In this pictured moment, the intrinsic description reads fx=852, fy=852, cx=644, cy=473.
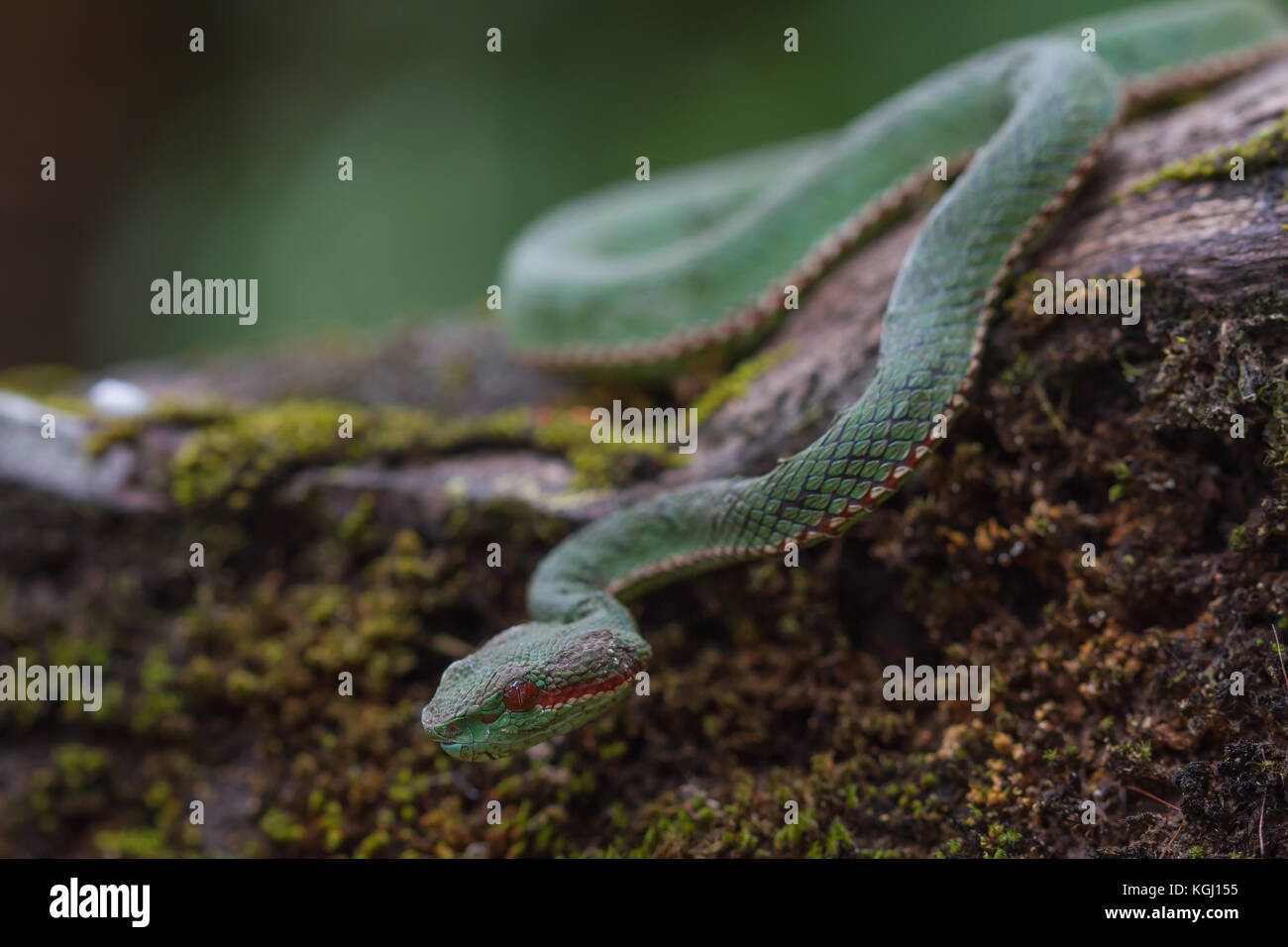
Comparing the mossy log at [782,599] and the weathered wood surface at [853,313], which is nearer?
the mossy log at [782,599]

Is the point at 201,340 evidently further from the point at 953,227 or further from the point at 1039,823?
the point at 1039,823

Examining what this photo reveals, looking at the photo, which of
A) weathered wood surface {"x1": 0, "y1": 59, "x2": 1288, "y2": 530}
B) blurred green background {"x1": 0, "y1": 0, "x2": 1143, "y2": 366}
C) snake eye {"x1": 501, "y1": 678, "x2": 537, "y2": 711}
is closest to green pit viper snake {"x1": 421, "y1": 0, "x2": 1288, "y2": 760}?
snake eye {"x1": 501, "y1": 678, "x2": 537, "y2": 711}

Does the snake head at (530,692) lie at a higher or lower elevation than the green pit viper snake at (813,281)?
lower

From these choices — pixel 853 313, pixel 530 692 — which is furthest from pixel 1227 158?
pixel 530 692

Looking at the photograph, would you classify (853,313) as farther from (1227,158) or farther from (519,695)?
(519,695)

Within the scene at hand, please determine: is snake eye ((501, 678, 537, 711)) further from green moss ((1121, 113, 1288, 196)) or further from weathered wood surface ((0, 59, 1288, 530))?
green moss ((1121, 113, 1288, 196))

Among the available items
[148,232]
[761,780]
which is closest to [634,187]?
[761,780]

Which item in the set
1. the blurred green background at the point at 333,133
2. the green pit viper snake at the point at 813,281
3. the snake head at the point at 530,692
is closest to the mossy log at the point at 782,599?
the green pit viper snake at the point at 813,281

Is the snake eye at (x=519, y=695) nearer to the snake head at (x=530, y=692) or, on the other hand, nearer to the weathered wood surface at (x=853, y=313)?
the snake head at (x=530, y=692)
